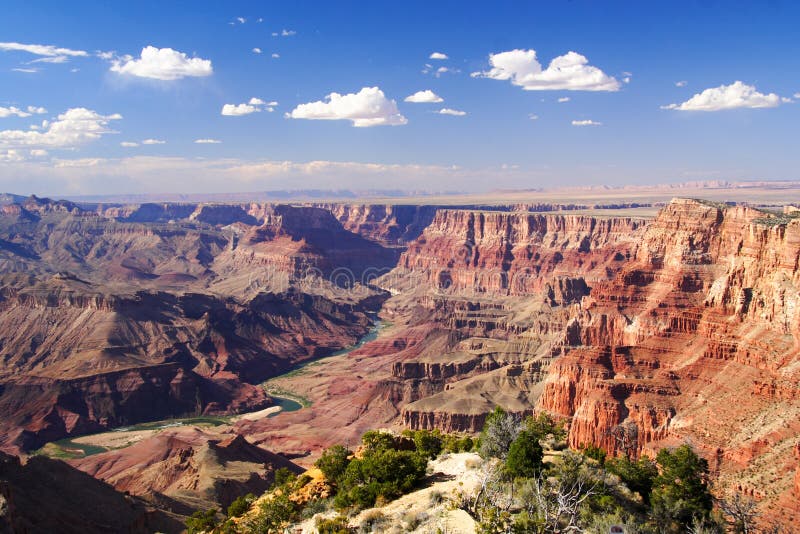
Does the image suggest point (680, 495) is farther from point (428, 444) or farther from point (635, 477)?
point (428, 444)

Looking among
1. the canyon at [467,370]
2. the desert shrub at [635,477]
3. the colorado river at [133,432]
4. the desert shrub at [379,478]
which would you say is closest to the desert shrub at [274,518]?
the desert shrub at [379,478]

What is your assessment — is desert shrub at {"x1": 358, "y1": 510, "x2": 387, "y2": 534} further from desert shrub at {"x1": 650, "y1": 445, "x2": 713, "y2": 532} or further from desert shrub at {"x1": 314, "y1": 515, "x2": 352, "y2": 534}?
desert shrub at {"x1": 650, "y1": 445, "x2": 713, "y2": 532}

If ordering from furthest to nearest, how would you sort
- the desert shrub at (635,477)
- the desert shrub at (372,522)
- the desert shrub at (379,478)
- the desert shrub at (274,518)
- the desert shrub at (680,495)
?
the desert shrub at (635,477)
the desert shrub at (274,518)
the desert shrub at (680,495)
the desert shrub at (379,478)
the desert shrub at (372,522)

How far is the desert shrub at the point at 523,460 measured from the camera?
4138 cm

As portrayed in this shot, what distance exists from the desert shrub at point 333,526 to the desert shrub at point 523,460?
36.5 ft

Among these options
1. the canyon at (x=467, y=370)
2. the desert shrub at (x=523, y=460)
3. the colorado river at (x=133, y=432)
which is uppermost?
the desert shrub at (x=523, y=460)

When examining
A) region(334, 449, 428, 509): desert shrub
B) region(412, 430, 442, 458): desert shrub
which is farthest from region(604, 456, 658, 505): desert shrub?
region(334, 449, 428, 509): desert shrub

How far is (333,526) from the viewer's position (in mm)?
37125

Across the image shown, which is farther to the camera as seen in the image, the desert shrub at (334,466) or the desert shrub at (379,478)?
the desert shrub at (334,466)

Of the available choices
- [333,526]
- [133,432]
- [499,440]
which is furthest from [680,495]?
[133,432]

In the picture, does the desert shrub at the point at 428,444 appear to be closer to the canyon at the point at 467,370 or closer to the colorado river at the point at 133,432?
the canyon at the point at 467,370

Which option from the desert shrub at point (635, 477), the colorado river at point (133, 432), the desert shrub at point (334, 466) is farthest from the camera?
the colorado river at point (133, 432)

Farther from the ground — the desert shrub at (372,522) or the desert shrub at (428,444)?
the desert shrub at (372,522)

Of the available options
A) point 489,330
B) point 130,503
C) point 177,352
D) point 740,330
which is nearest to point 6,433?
point 177,352
